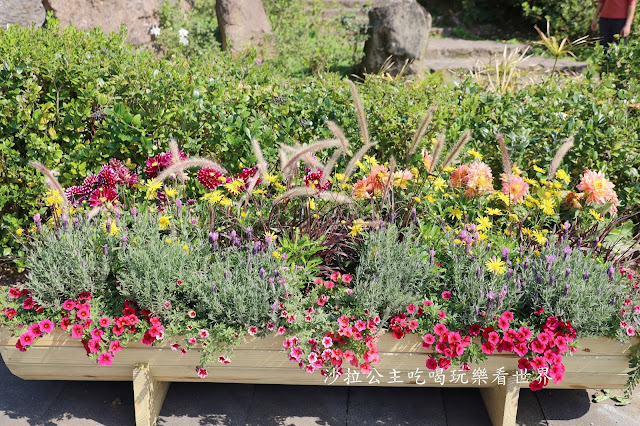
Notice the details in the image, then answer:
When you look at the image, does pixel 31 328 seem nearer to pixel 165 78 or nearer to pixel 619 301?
pixel 165 78

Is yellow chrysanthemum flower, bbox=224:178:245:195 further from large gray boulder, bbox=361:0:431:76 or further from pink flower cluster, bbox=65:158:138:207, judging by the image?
large gray boulder, bbox=361:0:431:76

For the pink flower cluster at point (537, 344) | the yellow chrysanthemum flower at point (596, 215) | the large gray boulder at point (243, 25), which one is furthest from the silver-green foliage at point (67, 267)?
the large gray boulder at point (243, 25)

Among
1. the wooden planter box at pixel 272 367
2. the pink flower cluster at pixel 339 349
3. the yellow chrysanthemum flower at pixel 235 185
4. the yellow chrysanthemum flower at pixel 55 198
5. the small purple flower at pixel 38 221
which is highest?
the yellow chrysanthemum flower at pixel 235 185

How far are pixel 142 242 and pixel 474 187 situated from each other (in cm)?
153

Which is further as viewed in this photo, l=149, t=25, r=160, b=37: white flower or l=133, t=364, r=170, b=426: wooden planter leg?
l=149, t=25, r=160, b=37: white flower

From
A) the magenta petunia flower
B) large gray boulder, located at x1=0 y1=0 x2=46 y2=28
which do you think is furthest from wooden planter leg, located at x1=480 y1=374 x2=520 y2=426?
large gray boulder, located at x1=0 y1=0 x2=46 y2=28

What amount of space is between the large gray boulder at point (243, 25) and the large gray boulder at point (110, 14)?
82cm

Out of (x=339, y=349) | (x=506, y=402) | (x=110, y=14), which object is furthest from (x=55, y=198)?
(x=110, y=14)

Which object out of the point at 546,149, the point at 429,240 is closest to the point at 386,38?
the point at 546,149

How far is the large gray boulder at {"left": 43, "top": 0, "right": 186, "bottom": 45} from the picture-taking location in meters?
6.60

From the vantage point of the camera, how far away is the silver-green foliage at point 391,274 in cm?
243

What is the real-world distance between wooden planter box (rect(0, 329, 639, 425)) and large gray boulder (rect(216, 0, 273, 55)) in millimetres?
5354

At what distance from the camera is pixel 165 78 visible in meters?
3.35

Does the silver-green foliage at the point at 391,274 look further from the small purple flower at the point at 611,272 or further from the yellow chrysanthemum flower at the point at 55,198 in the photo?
the yellow chrysanthemum flower at the point at 55,198
